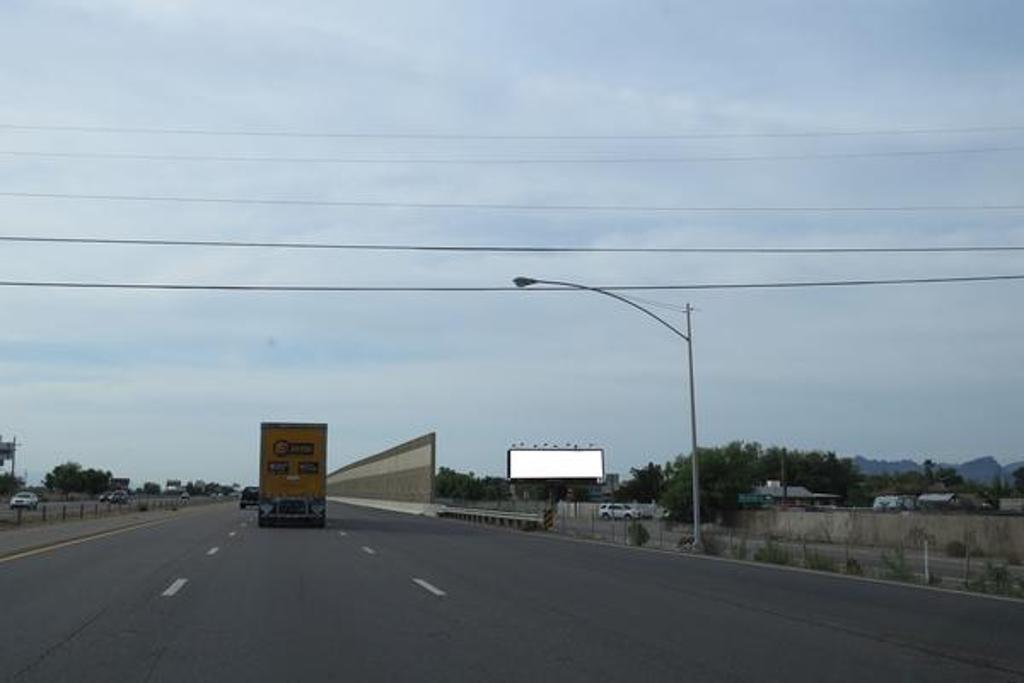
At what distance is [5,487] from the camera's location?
172250 millimetres

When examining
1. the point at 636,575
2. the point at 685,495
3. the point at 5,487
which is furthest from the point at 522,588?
the point at 5,487

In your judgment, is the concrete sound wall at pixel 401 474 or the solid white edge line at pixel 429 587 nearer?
the solid white edge line at pixel 429 587

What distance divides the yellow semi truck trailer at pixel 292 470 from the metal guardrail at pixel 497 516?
1326cm

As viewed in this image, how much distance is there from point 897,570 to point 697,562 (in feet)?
19.0

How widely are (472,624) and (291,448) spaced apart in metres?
33.8

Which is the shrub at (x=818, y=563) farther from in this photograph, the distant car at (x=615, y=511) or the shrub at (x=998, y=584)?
the distant car at (x=615, y=511)

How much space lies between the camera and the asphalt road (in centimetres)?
1141

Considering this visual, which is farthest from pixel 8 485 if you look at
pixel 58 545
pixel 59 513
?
pixel 58 545

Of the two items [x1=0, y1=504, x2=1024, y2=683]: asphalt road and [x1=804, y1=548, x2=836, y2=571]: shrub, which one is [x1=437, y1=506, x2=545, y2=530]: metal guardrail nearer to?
[x1=804, y1=548, x2=836, y2=571]: shrub

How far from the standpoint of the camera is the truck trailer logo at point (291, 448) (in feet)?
156

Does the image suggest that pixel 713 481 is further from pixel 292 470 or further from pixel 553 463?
pixel 292 470

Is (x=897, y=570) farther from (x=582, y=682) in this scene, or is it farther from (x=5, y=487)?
(x=5, y=487)

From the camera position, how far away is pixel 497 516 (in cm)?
6700

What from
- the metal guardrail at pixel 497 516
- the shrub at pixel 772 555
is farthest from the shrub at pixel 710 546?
the metal guardrail at pixel 497 516
